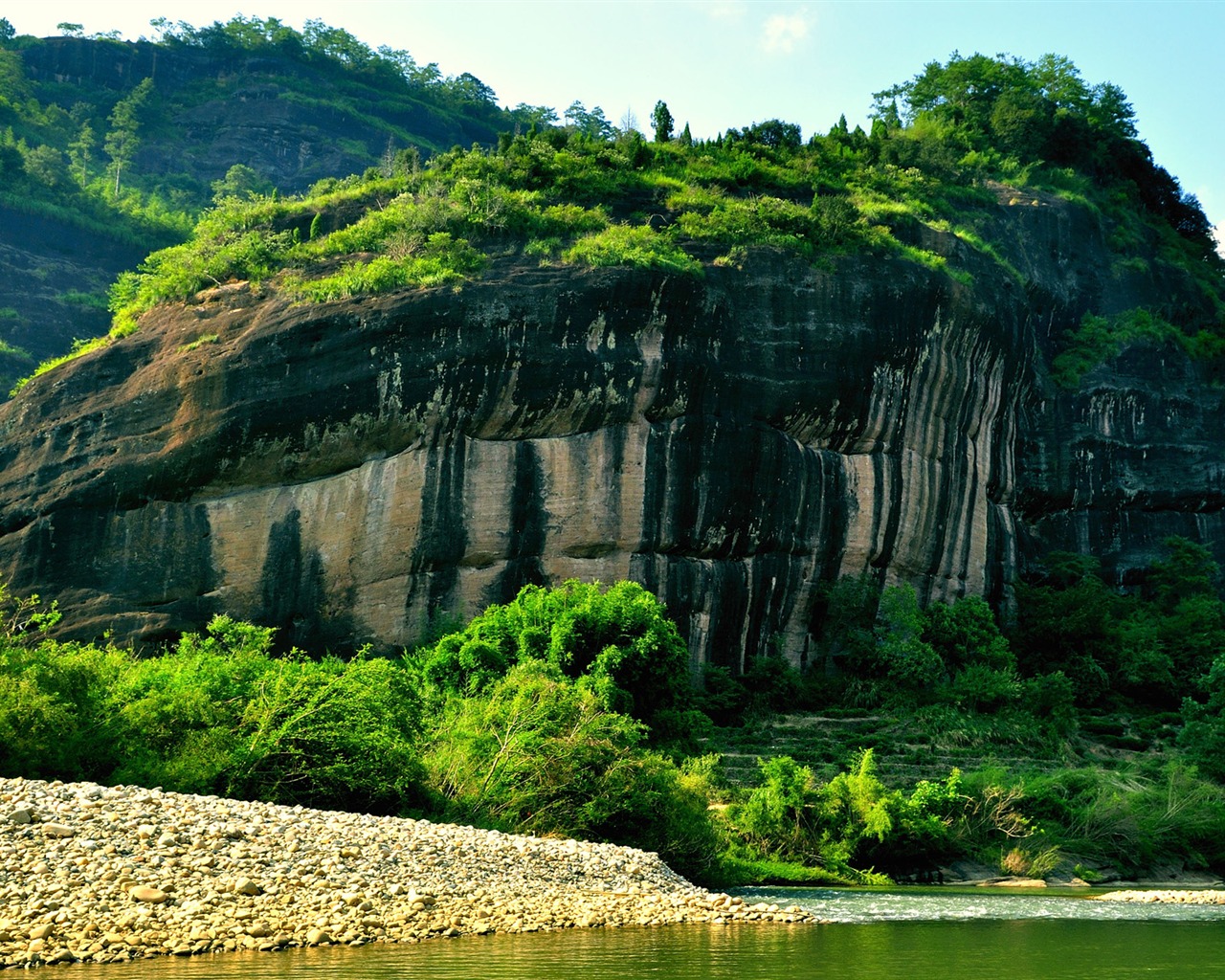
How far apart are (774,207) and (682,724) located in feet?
59.7

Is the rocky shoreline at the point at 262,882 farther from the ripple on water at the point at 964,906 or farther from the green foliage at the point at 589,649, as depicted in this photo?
the green foliage at the point at 589,649

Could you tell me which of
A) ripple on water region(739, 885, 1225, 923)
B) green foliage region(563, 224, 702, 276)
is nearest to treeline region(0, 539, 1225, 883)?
ripple on water region(739, 885, 1225, 923)

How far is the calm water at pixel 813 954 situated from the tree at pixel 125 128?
66350 millimetres

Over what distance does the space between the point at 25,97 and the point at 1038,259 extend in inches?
2223

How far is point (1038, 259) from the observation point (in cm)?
5191

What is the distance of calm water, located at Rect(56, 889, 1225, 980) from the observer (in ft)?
43.4

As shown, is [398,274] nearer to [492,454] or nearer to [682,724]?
[492,454]

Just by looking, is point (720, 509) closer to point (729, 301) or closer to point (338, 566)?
point (729, 301)

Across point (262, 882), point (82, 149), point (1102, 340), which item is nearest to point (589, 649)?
point (262, 882)

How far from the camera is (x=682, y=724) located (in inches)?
1160

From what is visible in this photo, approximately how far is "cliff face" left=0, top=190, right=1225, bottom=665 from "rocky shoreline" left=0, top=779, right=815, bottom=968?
16.2m

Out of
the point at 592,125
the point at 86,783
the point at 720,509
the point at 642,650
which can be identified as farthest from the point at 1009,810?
the point at 592,125

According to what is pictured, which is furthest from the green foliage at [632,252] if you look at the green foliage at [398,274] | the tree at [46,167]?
the tree at [46,167]

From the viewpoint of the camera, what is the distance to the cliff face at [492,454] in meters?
34.3
